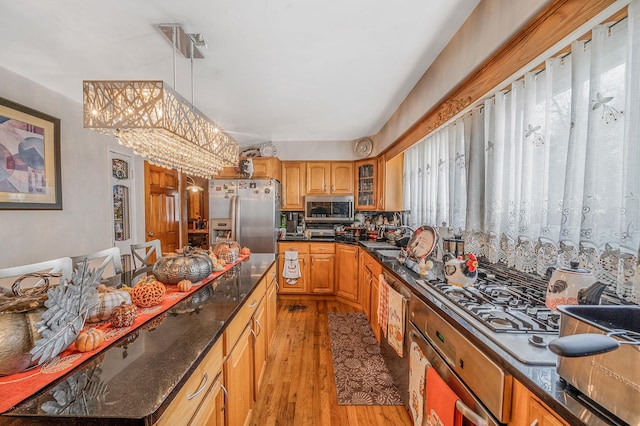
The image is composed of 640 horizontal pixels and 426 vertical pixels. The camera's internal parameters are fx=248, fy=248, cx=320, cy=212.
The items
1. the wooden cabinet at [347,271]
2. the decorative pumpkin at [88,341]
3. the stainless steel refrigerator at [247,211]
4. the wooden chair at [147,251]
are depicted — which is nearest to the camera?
the decorative pumpkin at [88,341]

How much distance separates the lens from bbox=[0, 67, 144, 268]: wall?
6.89 ft

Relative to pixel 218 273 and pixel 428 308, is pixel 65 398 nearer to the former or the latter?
pixel 218 273

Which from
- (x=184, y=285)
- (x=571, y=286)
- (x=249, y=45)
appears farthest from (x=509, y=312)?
(x=249, y=45)

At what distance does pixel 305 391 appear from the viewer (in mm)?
1931

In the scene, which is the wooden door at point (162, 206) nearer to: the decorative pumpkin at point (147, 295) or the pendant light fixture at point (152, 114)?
the pendant light fixture at point (152, 114)

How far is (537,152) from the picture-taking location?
128 centimetres

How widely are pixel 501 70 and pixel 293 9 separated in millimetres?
1181

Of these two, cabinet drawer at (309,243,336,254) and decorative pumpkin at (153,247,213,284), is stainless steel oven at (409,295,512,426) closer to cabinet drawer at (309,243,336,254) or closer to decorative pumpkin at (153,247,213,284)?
decorative pumpkin at (153,247,213,284)

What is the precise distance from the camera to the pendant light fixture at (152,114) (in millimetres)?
1398

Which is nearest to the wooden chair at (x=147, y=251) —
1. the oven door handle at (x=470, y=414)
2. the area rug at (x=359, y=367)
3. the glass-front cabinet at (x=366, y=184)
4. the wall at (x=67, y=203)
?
the wall at (x=67, y=203)

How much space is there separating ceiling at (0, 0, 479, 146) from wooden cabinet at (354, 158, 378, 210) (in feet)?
4.25

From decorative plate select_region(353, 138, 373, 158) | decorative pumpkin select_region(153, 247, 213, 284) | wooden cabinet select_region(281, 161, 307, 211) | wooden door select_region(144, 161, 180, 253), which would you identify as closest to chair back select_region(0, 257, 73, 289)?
decorative pumpkin select_region(153, 247, 213, 284)

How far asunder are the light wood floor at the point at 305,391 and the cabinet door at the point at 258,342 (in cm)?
19

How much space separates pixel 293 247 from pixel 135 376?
3161mm
